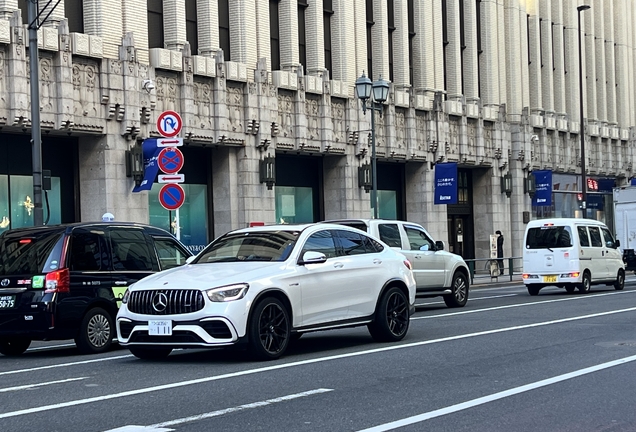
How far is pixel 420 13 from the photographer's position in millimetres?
44344

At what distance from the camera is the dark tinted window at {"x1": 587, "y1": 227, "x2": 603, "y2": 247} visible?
29.7 metres

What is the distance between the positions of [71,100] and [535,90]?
1152 inches

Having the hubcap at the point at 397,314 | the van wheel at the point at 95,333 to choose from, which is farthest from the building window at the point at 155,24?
the hubcap at the point at 397,314

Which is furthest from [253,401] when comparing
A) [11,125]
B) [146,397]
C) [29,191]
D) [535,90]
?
[535,90]

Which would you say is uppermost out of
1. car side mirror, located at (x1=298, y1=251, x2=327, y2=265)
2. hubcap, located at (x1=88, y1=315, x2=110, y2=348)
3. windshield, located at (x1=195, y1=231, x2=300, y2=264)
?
windshield, located at (x1=195, y1=231, x2=300, y2=264)

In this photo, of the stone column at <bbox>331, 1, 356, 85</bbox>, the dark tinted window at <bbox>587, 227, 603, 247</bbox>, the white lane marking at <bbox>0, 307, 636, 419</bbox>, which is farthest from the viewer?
the stone column at <bbox>331, 1, 356, 85</bbox>

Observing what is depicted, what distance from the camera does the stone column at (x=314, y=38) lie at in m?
38.3

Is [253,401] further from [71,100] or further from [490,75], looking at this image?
[490,75]

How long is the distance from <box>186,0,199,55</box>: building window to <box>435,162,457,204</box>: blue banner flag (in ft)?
41.9

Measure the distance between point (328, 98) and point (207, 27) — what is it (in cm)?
603

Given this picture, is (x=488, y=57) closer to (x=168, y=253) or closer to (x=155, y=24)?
(x=155, y=24)

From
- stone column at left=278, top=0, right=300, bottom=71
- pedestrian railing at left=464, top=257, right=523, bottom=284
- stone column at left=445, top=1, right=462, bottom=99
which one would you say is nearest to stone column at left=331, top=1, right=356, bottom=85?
stone column at left=278, top=0, right=300, bottom=71

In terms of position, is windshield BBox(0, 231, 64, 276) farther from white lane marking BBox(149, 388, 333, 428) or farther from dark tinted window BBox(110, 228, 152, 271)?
white lane marking BBox(149, 388, 333, 428)

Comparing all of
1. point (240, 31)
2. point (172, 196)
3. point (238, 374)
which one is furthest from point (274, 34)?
point (238, 374)
